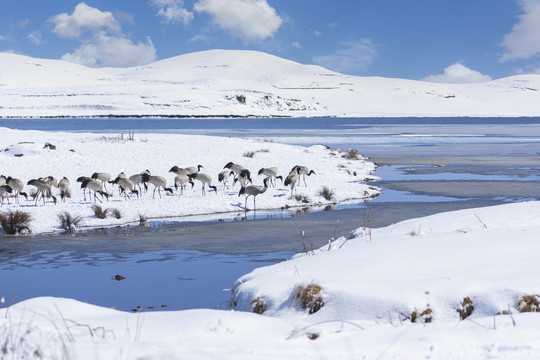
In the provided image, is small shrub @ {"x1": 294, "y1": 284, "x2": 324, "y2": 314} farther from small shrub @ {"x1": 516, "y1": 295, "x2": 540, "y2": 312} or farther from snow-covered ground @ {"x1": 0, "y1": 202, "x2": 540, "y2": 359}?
small shrub @ {"x1": 516, "y1": 295, "x2": 540, "y2": 312}

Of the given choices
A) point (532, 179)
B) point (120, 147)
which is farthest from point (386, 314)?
point (120, 147)

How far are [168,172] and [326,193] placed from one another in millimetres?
7798

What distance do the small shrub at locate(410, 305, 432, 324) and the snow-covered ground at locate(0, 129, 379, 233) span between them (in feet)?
36.9

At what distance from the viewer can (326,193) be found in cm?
2108

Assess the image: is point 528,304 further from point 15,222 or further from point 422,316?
point 15,222

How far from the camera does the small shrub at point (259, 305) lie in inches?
271

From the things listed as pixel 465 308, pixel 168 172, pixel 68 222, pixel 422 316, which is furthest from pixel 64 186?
pixel 465 308

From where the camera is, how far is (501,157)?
39.7m

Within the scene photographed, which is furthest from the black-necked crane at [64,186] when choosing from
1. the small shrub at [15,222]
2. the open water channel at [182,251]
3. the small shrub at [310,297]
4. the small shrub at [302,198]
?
the small shrub at [310,297]

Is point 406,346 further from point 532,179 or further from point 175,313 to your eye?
point 532,179

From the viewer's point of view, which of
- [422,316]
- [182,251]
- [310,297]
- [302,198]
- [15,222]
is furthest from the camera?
[302,198]

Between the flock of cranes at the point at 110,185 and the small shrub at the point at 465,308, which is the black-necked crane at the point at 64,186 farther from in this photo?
the small shrub at the point at 465,308

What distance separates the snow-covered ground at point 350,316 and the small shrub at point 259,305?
0.05 feet

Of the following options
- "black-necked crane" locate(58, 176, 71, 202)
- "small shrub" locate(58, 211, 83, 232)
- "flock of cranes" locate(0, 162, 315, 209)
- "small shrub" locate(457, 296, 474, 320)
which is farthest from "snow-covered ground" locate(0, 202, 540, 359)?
"black-necked crane" locate(58, 176, 71, 202)
